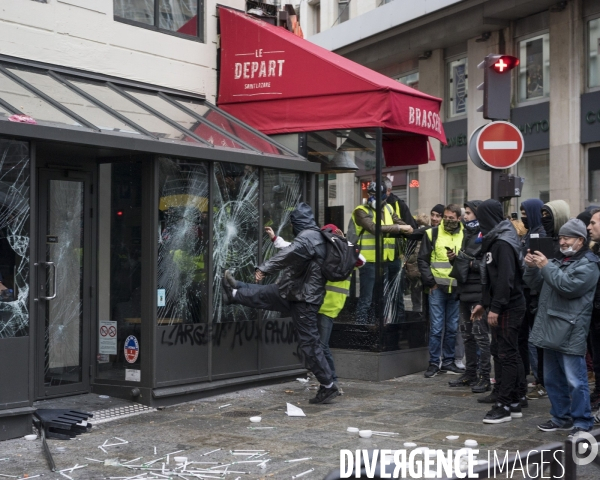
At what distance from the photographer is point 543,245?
7.43 m

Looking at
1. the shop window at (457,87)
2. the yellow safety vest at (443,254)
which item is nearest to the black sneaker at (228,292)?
the yellow safety vest at (443,254)

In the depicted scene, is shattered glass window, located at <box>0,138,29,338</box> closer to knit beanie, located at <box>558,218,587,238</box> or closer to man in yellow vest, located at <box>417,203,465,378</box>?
knit beanie, located at <box>558,218,587,238</box>

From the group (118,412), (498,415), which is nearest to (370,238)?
(498,415)

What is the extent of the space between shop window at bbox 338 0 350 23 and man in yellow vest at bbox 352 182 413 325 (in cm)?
1828

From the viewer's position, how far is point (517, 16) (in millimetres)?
20766

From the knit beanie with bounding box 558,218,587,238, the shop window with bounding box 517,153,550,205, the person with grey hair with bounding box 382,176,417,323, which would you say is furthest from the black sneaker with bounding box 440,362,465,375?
the shop window with bounding box 517,153,550,205

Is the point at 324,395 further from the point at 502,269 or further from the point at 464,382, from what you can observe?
the point at 502,269

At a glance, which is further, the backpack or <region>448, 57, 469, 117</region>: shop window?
<region>448, 57, 469, 117</region>: shop window

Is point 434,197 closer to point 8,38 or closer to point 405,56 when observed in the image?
point 405,56

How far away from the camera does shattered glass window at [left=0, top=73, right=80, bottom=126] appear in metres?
7.59

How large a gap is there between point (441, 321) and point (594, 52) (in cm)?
1115

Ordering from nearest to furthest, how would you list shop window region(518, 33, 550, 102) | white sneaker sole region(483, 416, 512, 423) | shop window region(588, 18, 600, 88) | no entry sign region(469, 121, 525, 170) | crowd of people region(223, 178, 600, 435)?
crowd of people region(223, 178, 600, 435)
white sneaker sole region(483, 416, 512, 423)
no entry sign region(469, 121, 525, 170)
shop window region(588, 18, 600, 88)
shop window region(518, 33, 550, 102)

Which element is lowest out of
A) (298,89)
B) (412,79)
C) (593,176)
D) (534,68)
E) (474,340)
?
(474,340)

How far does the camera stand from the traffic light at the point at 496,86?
9.17m
